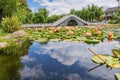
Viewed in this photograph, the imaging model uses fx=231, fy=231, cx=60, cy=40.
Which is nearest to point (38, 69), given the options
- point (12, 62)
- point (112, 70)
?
point (12, 62)

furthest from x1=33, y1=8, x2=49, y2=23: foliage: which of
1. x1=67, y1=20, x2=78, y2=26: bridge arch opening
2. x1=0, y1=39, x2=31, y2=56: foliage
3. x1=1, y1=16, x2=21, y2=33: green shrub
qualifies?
x1=0, y1=39, x2=31, y2=56: foliage

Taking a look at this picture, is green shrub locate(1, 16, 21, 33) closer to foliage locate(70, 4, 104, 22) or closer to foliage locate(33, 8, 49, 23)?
foliage locate(33, 8, 49, 23)

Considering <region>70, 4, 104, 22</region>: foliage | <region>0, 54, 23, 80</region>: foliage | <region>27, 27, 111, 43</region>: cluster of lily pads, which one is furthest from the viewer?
<region>70, 4, 104, 22</region>: foliage

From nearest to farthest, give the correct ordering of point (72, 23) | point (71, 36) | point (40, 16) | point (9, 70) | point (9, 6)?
point (9, 70)
point (71, 36)
point (9, 6)
point (72, 23)
point (40, 16)

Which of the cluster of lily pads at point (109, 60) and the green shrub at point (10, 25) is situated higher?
the green shrub at point (10, 25)

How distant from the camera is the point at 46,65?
604 centimetres

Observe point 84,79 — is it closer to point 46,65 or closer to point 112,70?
point 112,70

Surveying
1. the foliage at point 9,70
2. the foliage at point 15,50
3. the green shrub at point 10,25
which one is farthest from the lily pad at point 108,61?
the green shrub at point 10,25

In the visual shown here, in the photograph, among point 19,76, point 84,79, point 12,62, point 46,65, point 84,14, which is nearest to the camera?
point 84,79

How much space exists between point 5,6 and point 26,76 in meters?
23.0

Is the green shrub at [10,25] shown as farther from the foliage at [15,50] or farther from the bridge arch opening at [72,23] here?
the bridge arch opening at [72,23]

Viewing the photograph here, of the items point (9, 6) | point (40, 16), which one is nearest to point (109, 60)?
point (9, 6)

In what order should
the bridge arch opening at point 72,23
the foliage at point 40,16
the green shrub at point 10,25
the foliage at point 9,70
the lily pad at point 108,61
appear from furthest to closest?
1. the foliage at point 40,16
2. the bridge arch opening at point 72,23
3. the green shrub at point 10,25
4. the lily pad at point 108,61
5. the foliage at point 9,70

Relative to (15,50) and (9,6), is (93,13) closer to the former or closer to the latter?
(9,6)
